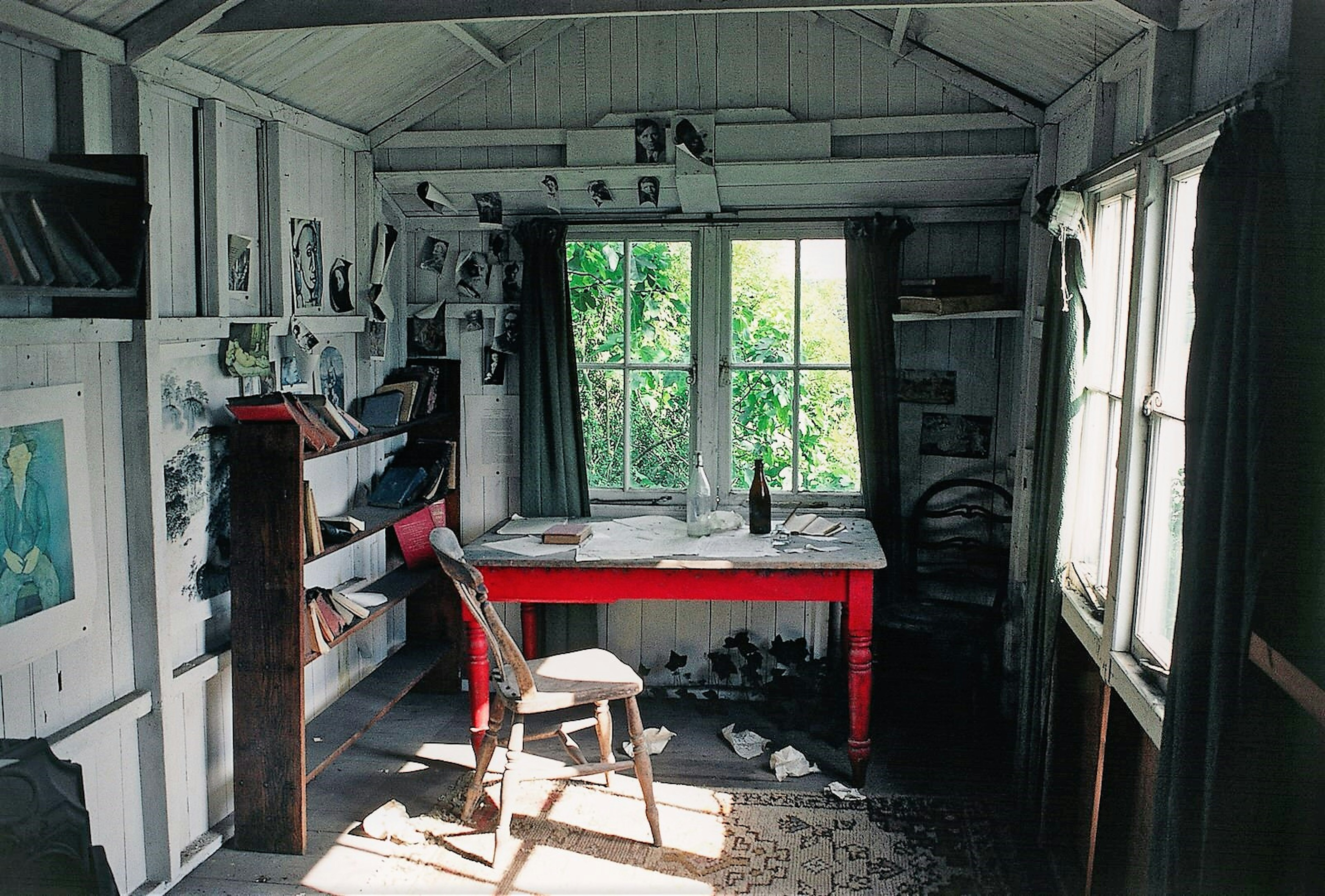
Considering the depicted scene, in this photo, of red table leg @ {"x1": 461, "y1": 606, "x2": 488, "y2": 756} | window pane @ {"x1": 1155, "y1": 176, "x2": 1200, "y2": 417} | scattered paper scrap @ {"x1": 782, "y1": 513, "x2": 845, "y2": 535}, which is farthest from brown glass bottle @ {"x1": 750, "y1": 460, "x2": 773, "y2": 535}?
window pane @ {"x1": 1155, "y1": 176, "x2": 1200, "y2": 417}

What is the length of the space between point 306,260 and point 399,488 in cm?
107

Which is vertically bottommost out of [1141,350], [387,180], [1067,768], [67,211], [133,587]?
[1067,768]

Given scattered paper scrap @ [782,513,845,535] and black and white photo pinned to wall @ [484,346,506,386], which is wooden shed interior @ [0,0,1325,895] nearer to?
black and white photo pinned to wall @ [484,346,506,386]

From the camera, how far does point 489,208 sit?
209 inches

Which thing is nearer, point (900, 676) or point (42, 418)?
point (42, 418)

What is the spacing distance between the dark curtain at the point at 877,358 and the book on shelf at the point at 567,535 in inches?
51.6

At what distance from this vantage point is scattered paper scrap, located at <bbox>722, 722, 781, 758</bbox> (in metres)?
4.71

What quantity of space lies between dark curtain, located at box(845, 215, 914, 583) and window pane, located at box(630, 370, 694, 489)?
32.5 inches

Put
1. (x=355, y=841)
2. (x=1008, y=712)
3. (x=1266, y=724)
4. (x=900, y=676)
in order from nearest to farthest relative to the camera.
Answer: (x=1266, y=724) → (x=355, y=841) → (x=1008, y=712) → (x=900, y=676)

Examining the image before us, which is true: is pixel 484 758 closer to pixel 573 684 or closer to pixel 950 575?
pixel 573 684

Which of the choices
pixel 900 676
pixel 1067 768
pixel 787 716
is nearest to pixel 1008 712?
pixel 900 676

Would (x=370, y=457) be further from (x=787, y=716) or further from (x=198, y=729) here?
(x=787, y=716)

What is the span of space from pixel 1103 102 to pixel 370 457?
131 inches

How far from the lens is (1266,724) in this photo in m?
1.96
